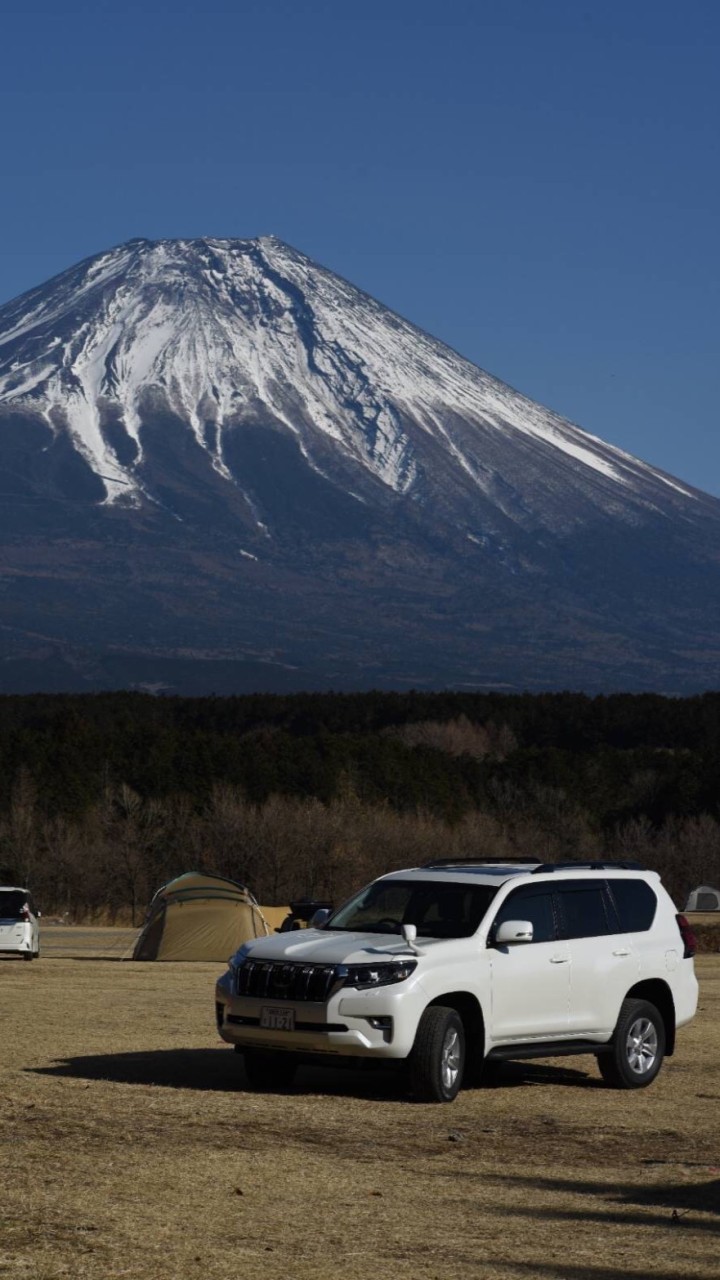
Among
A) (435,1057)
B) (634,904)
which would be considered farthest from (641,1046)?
(435,1057)

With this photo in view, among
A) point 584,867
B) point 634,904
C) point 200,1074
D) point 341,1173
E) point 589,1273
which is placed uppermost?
point 584,867

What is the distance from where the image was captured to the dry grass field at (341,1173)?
9336 millimetres

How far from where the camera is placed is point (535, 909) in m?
16.2

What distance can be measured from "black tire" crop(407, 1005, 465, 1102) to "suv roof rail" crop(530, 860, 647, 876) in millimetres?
1890

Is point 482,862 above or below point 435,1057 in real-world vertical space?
above

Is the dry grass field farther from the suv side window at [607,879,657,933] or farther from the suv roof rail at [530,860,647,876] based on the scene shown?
the suv roof rail at [530,860,647,876]

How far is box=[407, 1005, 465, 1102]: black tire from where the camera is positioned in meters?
14.6

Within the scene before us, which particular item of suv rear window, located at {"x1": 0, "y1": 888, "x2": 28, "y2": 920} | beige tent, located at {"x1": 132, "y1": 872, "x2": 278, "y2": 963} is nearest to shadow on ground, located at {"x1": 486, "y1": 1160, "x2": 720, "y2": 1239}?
suv rear window, located at {"x1": 0, "y1": 888, "x2": 28, "y2": 920}

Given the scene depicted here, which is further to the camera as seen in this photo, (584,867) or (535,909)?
(584,867)

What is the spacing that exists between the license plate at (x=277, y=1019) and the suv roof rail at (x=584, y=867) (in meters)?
2.67

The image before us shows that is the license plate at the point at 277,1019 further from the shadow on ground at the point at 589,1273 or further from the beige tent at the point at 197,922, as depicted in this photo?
the beige tent at the point at 197,922

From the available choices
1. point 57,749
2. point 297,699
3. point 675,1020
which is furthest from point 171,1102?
point 297,699

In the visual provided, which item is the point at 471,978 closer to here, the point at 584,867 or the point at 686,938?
the point at 584,867

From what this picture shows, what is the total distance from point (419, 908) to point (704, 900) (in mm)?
53113
